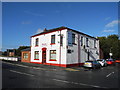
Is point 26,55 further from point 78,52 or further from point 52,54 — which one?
point 78,52

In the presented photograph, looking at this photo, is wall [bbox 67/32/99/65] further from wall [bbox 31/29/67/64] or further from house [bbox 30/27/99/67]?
wall [bbox 31/29/67/64]

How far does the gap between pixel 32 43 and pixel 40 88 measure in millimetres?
21015

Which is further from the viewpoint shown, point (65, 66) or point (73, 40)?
point (73, 40)

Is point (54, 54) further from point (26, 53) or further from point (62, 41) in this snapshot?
point (26, 53)

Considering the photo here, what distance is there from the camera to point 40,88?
273 inches

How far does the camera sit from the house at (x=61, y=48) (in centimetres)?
1978

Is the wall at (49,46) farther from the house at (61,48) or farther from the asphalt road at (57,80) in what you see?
the asphalt road at (57,80)

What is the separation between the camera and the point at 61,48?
20062mm

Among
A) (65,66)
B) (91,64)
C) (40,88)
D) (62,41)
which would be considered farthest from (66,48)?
(40,88)

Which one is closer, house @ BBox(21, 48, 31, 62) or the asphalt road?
the asphalt road

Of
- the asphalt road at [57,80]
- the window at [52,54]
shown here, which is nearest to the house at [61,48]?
the window at [52,54]

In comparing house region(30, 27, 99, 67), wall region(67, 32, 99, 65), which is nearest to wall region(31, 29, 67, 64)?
house region(30, 27, 99, 67)

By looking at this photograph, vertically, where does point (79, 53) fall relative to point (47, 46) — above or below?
below

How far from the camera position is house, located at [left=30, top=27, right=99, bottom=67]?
779 inches
